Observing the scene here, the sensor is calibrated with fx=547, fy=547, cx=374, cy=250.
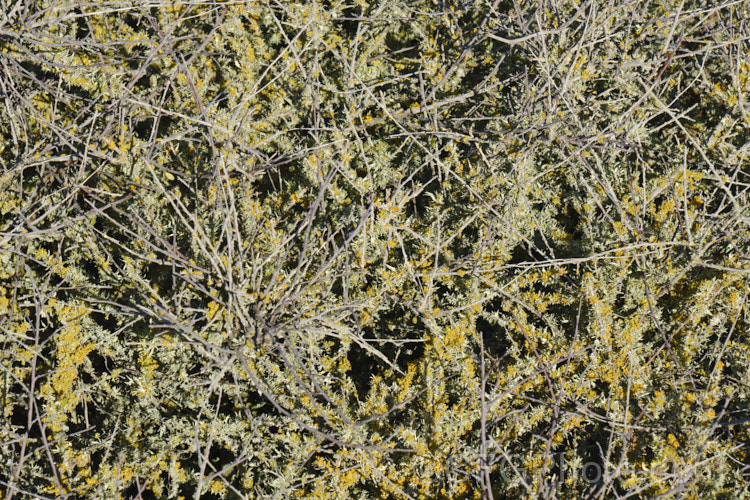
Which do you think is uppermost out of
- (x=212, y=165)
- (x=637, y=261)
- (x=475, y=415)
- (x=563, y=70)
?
(x=563, y=70)

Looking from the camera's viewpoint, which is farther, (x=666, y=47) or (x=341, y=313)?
(x=666, y=47)

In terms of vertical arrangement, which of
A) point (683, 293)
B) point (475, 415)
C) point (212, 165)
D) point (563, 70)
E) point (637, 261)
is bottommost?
point (475, 415)

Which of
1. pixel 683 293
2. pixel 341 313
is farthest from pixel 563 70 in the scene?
pixel 341 313

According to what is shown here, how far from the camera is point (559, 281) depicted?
2.58m

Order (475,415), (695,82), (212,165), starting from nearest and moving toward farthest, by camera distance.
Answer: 1. (475,415)
2. (212,165)
3. (695,82)

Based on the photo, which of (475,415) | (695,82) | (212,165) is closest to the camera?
(475,415)

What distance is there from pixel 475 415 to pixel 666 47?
202 cm

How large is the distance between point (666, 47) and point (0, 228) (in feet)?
11.0

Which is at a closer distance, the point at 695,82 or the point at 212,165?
the point at 212,165

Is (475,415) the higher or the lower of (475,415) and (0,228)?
the lower

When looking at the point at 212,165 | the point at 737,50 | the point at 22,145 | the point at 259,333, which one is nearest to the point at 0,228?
the point at 22,145

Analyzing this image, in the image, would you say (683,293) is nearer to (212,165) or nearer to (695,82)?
(695,82)

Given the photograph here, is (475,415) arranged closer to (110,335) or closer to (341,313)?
(341,313)

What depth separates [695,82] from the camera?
2.84m
